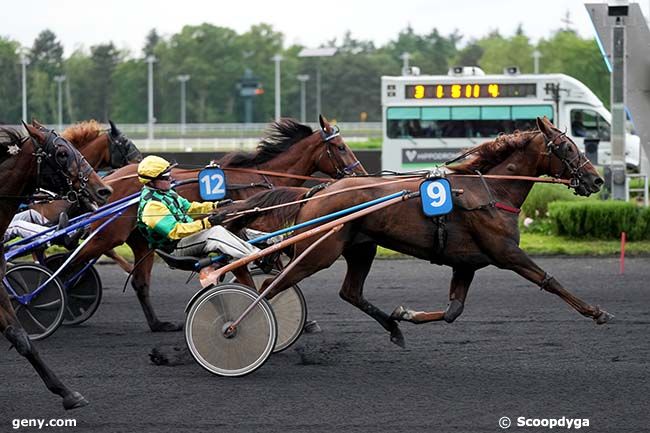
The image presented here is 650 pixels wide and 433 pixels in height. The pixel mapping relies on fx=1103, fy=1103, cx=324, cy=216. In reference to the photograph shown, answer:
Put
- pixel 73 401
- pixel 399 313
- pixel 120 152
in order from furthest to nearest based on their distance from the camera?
pixel 120 152 → pixel 399 313 → pixel 73 401

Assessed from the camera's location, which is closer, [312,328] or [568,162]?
[568,162]

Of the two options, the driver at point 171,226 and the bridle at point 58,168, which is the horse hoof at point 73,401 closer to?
the bridle at point 58,168

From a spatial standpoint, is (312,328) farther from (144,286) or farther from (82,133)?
(82,133)

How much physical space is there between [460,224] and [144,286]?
2.73m

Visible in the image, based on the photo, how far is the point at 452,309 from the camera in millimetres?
7098

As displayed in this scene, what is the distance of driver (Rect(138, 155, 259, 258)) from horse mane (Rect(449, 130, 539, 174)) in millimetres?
1653

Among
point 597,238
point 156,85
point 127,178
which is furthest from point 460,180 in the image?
point 156,85

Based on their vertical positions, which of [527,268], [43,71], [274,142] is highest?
[43,71]

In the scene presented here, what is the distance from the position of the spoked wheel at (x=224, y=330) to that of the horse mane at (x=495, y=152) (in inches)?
72.0

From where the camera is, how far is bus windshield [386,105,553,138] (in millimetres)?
21375

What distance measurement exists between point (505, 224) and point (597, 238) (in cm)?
743

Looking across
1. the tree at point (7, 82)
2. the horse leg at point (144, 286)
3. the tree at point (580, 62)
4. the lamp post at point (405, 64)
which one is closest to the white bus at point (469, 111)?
the lamp post at point (405, 64)

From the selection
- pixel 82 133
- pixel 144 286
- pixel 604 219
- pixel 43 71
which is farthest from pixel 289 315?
pixel 43 71

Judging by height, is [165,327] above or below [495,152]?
below
